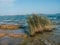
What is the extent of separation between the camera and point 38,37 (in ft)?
17.1

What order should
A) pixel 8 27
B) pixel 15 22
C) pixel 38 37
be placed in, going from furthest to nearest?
1. pixel 15 22
2. pixel 8 27
3. pixel 38 37

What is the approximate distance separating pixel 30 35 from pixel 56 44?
1.07 m

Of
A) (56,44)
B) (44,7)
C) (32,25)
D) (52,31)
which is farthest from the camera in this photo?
(44,7)

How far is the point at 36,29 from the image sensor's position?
18.4ft

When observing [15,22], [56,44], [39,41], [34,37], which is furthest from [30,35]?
[15,22]

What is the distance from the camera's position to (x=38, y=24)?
5.73 m

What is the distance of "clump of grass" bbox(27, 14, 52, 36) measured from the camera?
18.1ft

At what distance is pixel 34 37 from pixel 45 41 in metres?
0.53

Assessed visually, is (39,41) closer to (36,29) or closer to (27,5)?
(36,29)

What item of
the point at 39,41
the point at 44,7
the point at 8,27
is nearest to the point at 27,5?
the point at 44,7

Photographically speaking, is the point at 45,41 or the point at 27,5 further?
the point at 27,5

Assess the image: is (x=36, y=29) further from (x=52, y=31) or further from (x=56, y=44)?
(x=56, y=44)

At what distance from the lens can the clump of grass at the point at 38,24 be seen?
5.53m

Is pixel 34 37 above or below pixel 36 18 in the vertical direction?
below
